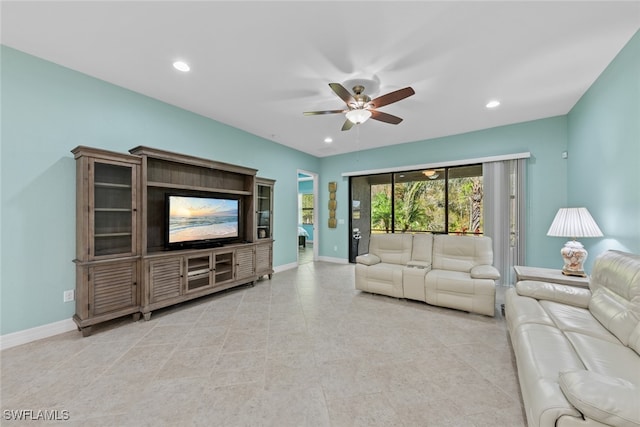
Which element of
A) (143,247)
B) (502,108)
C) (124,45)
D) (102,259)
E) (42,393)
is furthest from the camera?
(502,108)

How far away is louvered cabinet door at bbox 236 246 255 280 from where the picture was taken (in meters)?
4.03

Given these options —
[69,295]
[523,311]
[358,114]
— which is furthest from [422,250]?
[69,295]

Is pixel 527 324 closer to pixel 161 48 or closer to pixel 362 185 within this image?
pixel 161 48

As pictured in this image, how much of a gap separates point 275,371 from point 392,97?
280 cm

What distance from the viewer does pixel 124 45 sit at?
2301mm

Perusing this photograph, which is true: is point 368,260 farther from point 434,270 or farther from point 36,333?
point 36,333

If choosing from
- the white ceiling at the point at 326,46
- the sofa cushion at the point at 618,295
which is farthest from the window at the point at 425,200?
the sofa cushion at the point at 618,295

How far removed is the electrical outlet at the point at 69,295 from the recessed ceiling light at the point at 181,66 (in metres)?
2.64

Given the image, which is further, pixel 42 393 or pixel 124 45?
pixel 124 45

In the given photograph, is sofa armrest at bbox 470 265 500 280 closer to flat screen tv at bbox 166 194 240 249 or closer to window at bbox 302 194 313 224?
flat screen tv at bbox 166 194 240 249

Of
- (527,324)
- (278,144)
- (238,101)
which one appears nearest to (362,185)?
(278,144)

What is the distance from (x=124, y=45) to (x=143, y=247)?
204cm

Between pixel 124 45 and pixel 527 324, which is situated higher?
pixel 124 45

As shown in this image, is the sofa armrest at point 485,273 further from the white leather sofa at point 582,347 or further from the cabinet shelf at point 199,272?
the cabinet shelf at point 199,272
